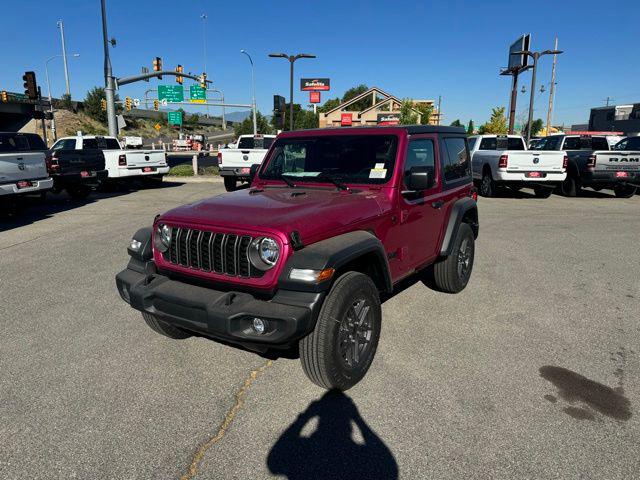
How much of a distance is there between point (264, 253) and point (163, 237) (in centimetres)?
97

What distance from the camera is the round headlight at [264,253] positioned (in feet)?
9.45

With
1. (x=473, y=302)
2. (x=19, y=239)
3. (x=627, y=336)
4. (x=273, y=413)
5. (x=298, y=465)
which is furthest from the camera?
(x=19, y=239)

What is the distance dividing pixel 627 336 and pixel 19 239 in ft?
30.5

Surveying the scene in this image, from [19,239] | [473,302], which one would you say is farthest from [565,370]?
[19,239]

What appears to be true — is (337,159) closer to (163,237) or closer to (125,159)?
(163,237)

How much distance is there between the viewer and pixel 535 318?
4.56 m

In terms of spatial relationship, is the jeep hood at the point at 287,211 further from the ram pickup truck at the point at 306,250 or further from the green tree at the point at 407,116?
the green tree at the point at 407,116

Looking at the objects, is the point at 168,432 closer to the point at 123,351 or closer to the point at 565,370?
the point at 123,351

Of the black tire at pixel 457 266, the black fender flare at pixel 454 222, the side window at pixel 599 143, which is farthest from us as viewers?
the side window at pixel 599 143

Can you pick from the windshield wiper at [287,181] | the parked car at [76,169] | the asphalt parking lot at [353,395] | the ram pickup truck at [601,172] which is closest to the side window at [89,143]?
the parked car at [76,169]

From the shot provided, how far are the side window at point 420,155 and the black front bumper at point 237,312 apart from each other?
1.80 m

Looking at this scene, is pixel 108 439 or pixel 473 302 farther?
pixel 473 302

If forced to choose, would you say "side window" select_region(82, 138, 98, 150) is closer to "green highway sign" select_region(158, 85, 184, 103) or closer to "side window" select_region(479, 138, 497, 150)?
"side window" select_region(479, 138, 497, 150)

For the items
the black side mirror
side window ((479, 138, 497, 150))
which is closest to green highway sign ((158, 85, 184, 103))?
side window ((479, 138, 497, 150))
